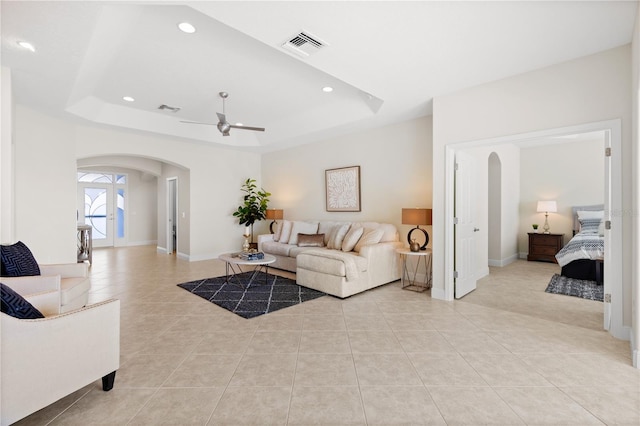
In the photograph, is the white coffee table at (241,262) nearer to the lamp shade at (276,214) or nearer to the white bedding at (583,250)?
the lamp shade at (276,214)

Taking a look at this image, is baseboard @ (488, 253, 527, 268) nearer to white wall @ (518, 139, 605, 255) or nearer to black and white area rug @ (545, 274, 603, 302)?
white wall @ (518, 139, 605, 255)

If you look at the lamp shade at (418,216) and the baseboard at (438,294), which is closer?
the baseboard at (438,294)

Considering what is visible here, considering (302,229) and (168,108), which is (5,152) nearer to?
(168,108)

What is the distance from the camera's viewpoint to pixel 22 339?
4.97ft

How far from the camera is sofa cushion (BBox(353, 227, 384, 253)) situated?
15.3ft

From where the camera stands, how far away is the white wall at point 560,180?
6.61 m

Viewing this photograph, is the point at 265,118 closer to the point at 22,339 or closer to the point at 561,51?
the point at 561,51

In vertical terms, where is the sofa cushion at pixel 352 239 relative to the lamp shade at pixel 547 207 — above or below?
below

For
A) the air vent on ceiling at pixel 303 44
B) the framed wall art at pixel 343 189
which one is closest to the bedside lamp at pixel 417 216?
the framed wall art at pixel 343 189

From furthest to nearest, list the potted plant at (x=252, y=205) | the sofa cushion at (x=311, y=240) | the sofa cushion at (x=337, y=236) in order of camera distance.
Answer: the potted plant at (x=252, y=205) < the sofa cushion at (x=311, y=240) < the sofa cushion at (x=337, y=236)

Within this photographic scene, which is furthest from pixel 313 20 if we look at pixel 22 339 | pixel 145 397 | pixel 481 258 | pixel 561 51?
pixel 481 258

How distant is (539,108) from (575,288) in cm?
303

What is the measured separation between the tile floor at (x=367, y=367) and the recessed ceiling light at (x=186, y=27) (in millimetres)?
2995

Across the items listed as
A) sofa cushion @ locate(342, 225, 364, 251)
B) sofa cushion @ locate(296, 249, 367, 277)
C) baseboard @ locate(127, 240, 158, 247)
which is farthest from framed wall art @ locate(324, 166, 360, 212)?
baseboard @ locate(127, 240, 158, 247)
